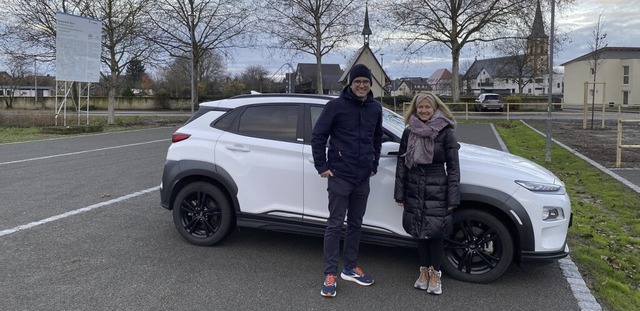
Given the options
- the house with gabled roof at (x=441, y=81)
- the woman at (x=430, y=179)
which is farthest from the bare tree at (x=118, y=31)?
the house with gabled roof at (x=441, y=81)

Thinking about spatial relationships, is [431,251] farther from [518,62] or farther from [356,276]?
[518,62]

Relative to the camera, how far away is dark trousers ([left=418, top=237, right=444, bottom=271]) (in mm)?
3932

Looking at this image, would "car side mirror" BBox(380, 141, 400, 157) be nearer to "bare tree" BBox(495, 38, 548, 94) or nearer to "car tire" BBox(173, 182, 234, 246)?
"car tire" BBox(173, 182, 234, 246)

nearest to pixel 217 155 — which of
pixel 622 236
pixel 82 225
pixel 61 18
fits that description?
pixel 82 225

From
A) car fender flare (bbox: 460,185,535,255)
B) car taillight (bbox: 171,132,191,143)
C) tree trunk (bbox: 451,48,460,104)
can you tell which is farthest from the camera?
tree trunk (bbox: 451,48,460,104)

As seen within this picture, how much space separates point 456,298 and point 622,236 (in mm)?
2894

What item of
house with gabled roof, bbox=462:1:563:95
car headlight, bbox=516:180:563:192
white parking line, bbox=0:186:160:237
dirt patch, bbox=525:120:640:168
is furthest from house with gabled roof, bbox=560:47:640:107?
car headlight, bbox=516:180:563:192

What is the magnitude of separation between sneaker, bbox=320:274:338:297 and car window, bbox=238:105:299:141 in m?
1.43

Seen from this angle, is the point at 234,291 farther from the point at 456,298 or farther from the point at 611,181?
the point at 611,181

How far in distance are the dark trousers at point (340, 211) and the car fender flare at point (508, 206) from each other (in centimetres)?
90

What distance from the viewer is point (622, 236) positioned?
546 cm

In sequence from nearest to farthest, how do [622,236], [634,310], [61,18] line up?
[634,310] → [622,236] → [61,18]

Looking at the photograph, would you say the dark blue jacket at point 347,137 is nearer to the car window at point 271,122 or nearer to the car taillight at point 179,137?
the car window at point 271,122

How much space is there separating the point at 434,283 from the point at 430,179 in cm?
89
